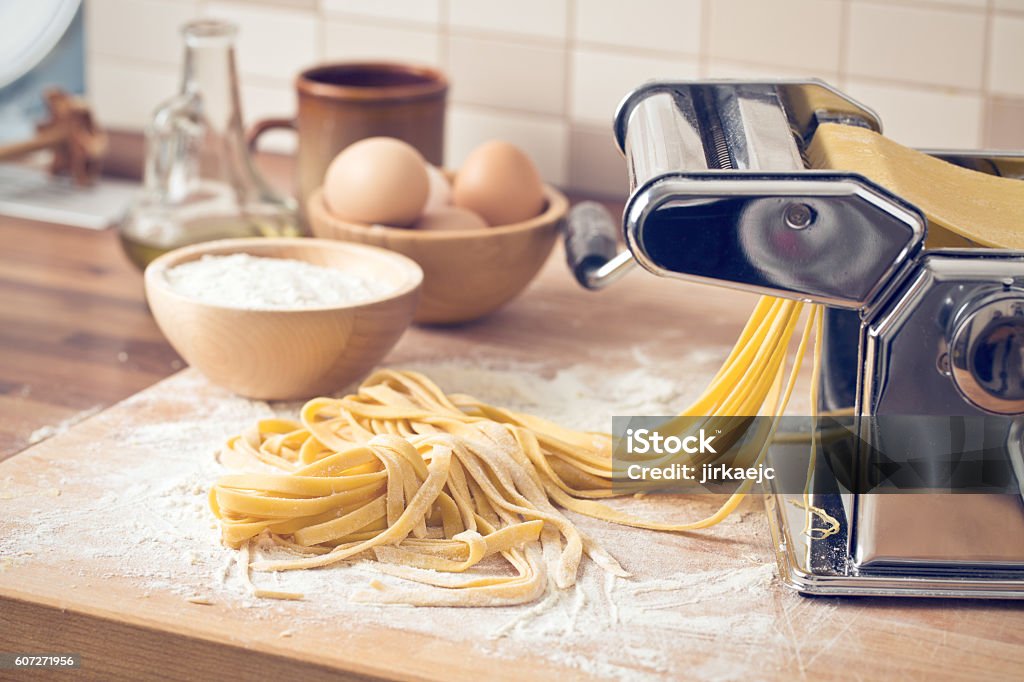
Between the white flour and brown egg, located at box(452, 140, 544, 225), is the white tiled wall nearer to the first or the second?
brown egg, located at box(452, 140, 544, 225)

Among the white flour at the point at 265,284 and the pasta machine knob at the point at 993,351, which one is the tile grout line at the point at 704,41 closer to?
the white flour at the point at 265,284

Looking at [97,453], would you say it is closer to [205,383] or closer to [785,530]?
[205,383]

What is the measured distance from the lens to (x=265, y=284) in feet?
3.18

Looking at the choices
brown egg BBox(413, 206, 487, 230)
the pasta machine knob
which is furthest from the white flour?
the pasta machine knob

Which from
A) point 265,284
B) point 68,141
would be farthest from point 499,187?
point 68,141

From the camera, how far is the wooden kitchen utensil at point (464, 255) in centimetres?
108

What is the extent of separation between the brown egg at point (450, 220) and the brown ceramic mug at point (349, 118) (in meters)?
0.21

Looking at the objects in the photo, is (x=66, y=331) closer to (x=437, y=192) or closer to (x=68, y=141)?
(x=437, y=192)

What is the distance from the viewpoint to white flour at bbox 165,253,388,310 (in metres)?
0.95

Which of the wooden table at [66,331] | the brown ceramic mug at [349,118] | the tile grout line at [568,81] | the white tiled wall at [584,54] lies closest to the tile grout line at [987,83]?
the white tiled wall at [584,54]

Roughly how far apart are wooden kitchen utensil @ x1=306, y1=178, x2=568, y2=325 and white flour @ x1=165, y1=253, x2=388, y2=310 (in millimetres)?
62

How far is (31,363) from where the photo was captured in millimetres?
1071

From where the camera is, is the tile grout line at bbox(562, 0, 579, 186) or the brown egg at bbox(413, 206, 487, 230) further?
the tile grout line at bbox(562, 0, 579, 186)

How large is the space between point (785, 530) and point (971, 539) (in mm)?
119
